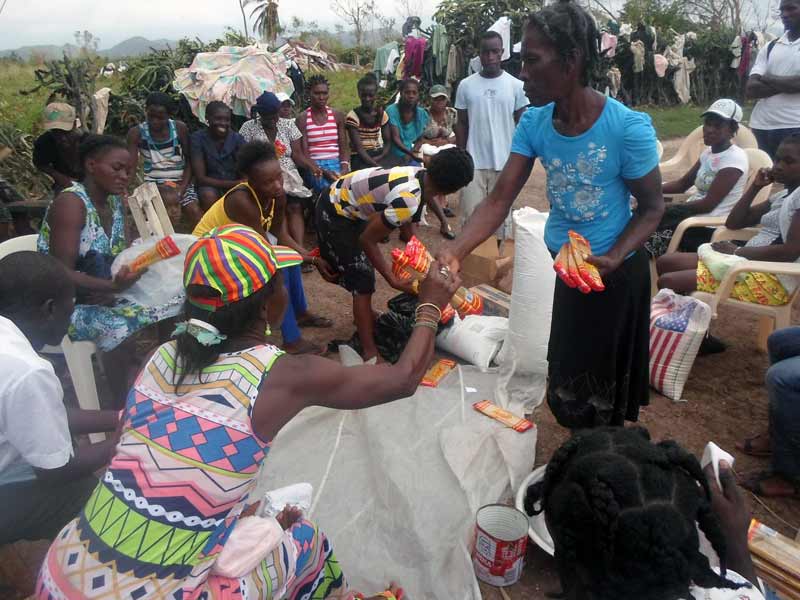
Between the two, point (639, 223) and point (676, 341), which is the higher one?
point (639, 223)

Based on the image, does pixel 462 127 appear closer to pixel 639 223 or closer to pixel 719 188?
pixel 719 188

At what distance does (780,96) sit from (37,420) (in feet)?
16.9

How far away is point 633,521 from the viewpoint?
3.49ft

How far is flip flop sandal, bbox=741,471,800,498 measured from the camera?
8.25ft

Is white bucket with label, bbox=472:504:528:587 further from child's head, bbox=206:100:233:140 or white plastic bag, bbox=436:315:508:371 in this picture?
child's head, bbox=206:100:233:140

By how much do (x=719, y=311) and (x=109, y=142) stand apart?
165 inches

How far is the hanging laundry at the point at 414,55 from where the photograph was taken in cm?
1020

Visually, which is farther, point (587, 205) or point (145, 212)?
point (145, 212)

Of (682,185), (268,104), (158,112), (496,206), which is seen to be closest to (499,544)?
(496,206)

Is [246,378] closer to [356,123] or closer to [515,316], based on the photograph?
[515,316]

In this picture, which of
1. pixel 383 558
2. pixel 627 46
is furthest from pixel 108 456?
pixel 627 46

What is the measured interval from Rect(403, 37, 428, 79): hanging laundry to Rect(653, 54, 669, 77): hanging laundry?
27.1ft

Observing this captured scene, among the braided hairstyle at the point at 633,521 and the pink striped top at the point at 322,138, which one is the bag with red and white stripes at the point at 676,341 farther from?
the pink striped top at the point at 322,138

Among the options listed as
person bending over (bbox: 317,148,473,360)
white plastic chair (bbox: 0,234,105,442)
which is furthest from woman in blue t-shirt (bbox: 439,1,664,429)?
white plastic chair (bbox: 0,234,105,442)
